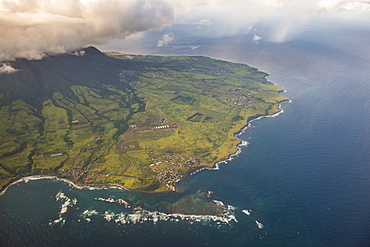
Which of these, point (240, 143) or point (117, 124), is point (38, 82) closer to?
point (117, 124)

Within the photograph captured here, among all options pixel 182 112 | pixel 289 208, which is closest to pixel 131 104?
pixel 182 112

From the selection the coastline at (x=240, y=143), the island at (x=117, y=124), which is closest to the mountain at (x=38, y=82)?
the island at (x=117, y=124)

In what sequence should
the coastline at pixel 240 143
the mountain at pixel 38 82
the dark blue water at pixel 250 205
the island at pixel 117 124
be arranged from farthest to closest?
the mountain at pixel 38 82, the coastline at pixel 240 143, the island at pixel 117 124, the dark blue water at pixel 250 205

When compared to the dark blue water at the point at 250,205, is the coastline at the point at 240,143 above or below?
below

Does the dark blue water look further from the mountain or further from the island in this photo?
the mountain

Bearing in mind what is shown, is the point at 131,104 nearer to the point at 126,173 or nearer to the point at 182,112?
the point at 182,112

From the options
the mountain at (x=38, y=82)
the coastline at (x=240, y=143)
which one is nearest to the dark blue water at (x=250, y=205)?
the coastline at (x=240, y=143)

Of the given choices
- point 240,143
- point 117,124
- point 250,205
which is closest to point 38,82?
point 117,124

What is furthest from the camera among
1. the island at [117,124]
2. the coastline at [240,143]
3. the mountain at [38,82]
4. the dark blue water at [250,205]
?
the mountain at [38,82]

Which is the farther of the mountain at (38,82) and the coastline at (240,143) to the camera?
the mountain at (38,82)

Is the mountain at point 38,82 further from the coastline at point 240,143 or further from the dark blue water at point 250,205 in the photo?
the coastline at point 240,143
